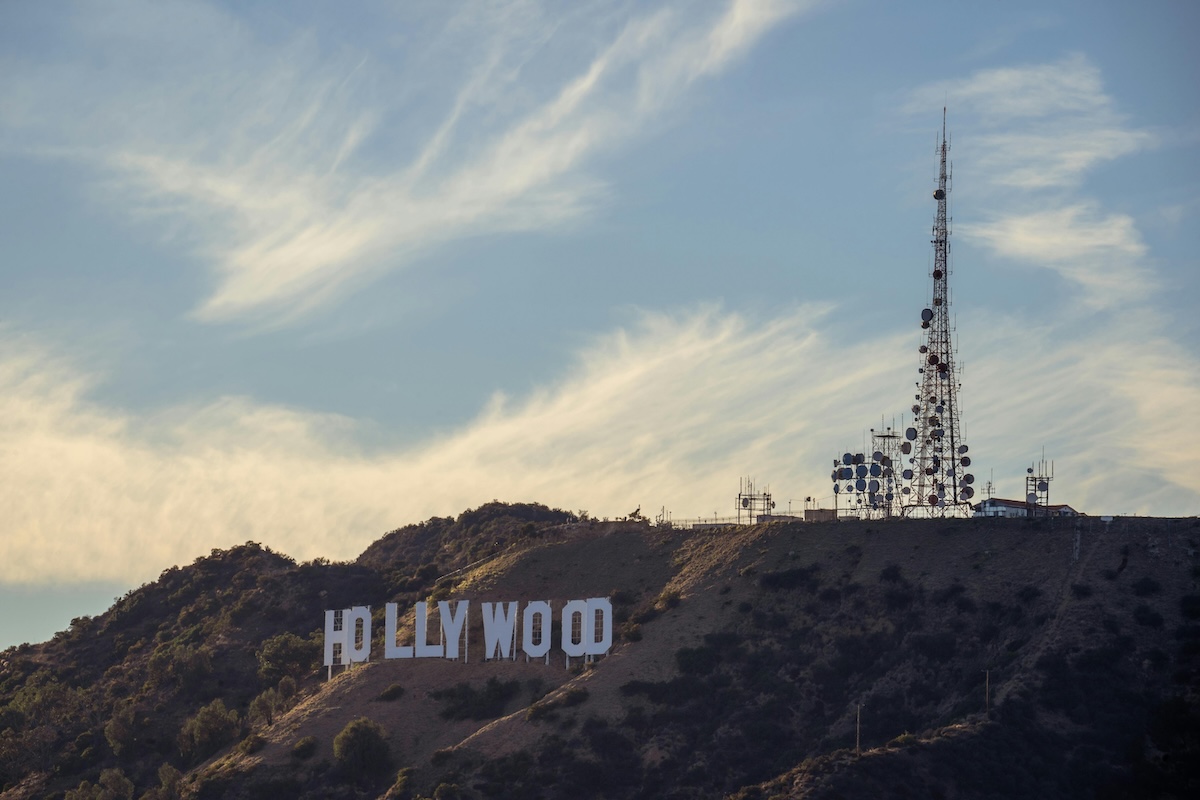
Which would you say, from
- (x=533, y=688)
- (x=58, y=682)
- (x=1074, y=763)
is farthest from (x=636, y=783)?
(x=58, y=682)

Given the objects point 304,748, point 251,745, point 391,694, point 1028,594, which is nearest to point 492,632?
point 391,694

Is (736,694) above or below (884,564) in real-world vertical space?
below

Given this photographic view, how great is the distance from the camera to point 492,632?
112m

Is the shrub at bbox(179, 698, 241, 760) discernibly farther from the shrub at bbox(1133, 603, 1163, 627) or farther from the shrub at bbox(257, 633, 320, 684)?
the shrub at bbox(1133, 603, 1163, 627)

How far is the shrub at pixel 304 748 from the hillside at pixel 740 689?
3.9 inches

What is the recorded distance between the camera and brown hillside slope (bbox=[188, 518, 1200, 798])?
86188 millimetres

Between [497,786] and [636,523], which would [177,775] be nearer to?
[497,786]

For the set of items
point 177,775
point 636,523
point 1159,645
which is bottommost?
point 177,775

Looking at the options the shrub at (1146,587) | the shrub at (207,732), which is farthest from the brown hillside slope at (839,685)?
the shrub at (207,732)

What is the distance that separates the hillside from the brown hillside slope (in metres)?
0.17

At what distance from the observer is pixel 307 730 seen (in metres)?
108

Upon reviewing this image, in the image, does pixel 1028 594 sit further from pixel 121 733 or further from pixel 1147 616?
pixel 121 733

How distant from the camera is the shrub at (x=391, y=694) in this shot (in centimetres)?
11050

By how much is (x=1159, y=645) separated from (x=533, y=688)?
3935 cm
